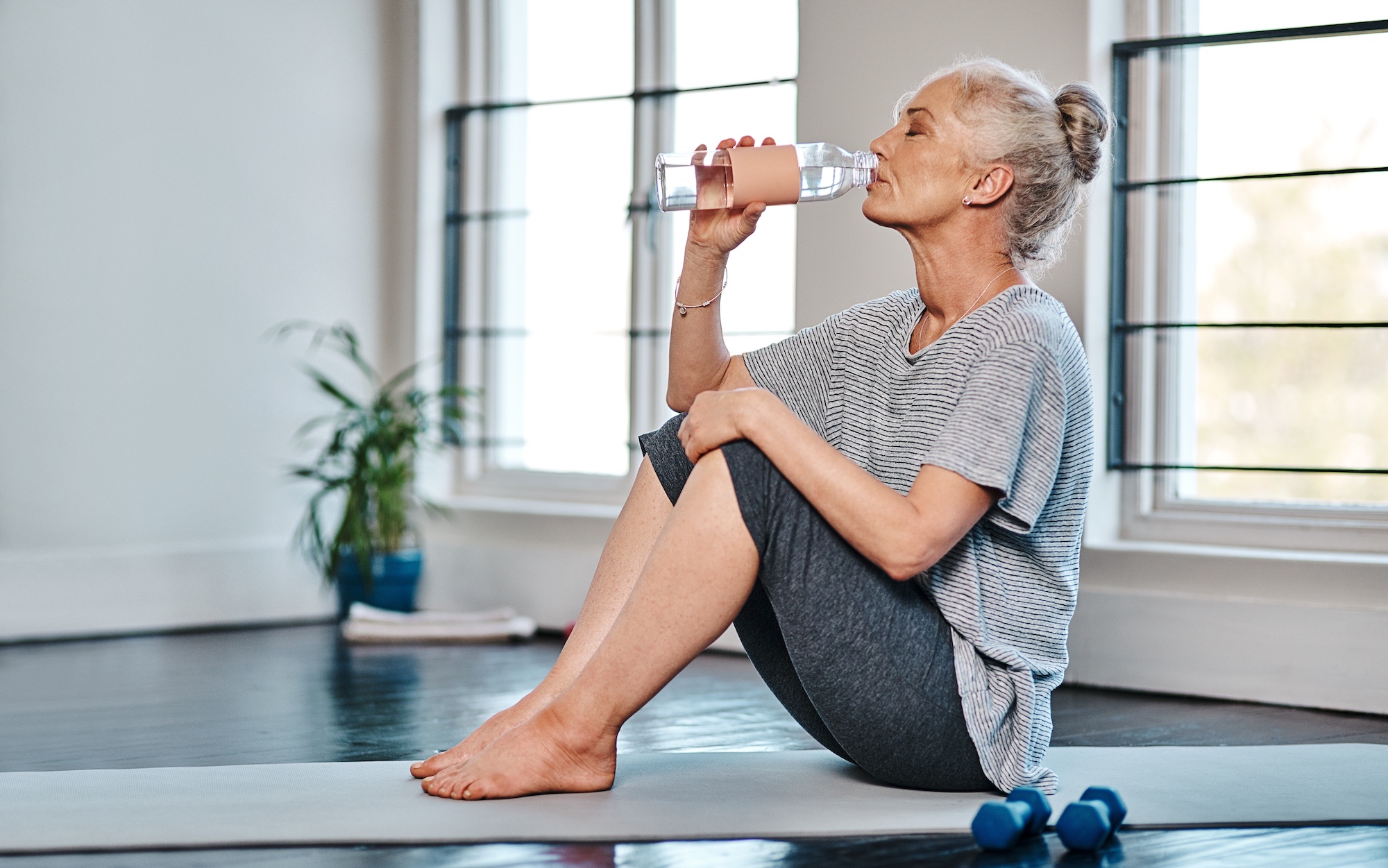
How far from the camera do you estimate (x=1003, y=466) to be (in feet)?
5.49

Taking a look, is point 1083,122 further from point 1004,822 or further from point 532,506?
point 532,506

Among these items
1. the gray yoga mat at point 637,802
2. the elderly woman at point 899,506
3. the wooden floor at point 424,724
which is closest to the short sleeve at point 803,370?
the elderly woman at point 899,506

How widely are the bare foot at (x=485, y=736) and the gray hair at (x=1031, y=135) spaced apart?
87 centimetres

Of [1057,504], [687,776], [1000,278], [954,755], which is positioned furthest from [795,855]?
[1000,278]

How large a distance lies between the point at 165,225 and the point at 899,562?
281 centimetres

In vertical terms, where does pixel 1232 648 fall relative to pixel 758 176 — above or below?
below

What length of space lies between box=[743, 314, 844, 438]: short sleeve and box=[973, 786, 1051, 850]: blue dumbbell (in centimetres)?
56

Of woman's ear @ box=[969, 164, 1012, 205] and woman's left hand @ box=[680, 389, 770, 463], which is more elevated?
woman's ear @ box=[969, 164, 1012, 205]

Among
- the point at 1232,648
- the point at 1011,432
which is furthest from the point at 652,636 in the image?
the point at 1232,648

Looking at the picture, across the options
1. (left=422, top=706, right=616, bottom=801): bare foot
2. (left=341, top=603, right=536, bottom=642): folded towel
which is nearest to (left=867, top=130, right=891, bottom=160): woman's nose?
(left=422, top=706, right=616, bottom=801): bare foot

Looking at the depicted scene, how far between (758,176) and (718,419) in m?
0.38

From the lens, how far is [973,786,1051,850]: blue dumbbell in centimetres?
167

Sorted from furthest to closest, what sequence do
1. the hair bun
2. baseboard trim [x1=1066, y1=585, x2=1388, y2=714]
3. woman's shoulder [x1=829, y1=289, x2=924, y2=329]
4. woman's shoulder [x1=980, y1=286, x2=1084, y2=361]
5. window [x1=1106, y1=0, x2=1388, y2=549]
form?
window [x1=1106, y1=0, x2=1388, y2=549] → baseboard trim [x1=1066, y1=585, x2=1388, y2=714] → woman's shoulder [x1=829, y1=289, x2=924, y2=329] → the hair bun → woman's shoulder [x1=980, y1=286, x2=1084, y2=361]

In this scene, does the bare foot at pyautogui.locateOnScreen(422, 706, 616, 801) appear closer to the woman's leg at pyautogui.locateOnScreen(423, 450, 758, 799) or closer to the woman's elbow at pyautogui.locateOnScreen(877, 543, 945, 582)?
the woman's leg at pyautogui.locateOnScreen(423, 450, 758, 799)
